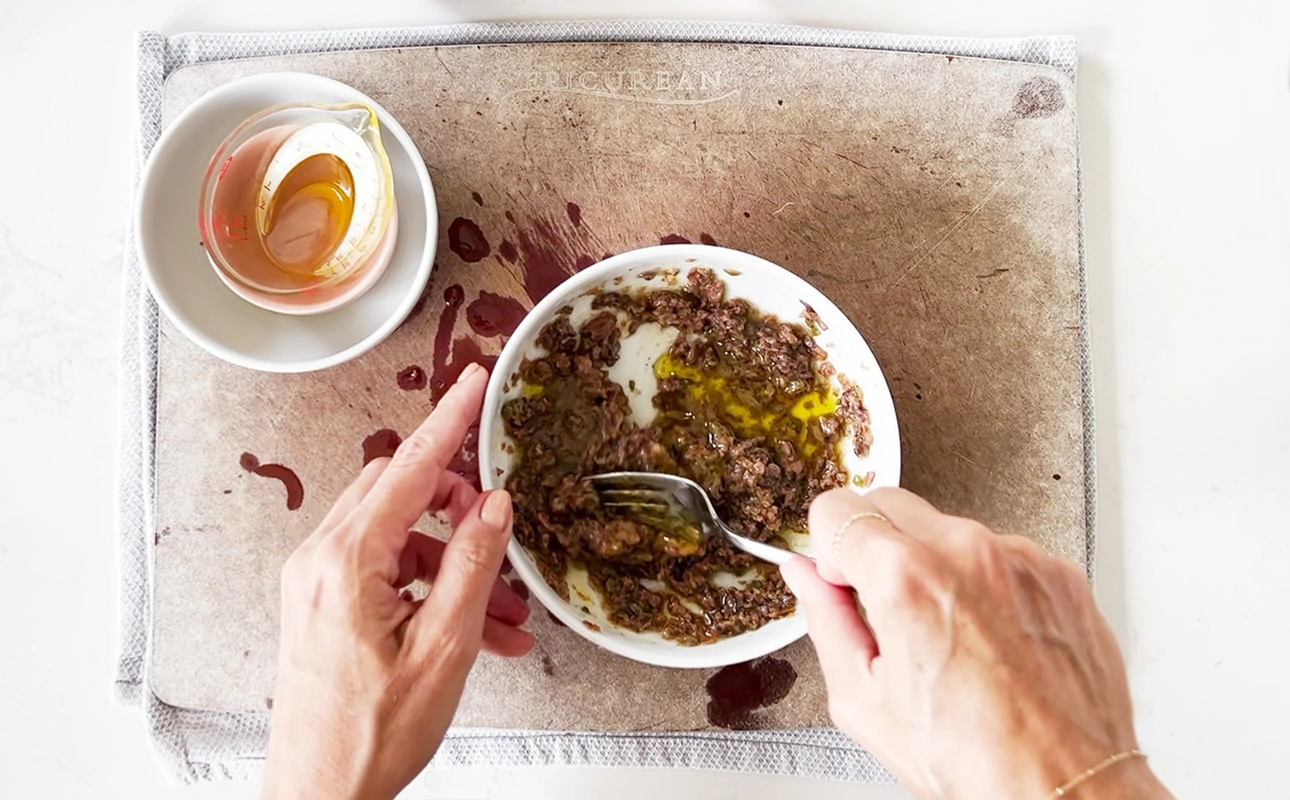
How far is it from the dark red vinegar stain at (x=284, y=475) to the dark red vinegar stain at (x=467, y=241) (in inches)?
15.3

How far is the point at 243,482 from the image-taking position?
1.25m

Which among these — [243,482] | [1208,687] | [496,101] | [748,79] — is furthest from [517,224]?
[1208,687]

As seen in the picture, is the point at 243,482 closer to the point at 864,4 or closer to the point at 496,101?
the point at 496,101

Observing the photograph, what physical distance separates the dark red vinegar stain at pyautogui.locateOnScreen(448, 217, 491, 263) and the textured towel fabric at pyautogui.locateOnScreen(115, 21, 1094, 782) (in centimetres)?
27

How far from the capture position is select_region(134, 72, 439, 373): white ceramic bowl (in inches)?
45.8

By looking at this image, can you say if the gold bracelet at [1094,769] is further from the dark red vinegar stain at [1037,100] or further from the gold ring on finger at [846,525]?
the dark red vinegar stain at [1037,100]

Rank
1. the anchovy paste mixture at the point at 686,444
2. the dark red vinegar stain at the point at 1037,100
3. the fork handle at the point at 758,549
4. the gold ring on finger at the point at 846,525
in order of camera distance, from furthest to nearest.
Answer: the dark red vinegar stain at the point at 1037,100 → the anchovy paste mixture at the point at 686,444 → the fork handle at the point at 758,549 → the gold ring on finger at the point at 846,525

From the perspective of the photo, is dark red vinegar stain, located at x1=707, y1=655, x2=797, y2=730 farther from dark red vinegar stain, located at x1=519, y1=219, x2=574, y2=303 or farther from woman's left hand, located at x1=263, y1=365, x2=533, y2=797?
dark red vinegar stain, located at x1=519, y1=219, x2=574, y2=303

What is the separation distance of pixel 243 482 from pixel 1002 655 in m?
0.99

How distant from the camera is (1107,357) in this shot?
1.35 meters

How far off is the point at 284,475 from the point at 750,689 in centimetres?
71

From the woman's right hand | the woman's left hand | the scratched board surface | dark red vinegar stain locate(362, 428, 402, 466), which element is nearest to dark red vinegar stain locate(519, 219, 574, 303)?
the scratched board surface

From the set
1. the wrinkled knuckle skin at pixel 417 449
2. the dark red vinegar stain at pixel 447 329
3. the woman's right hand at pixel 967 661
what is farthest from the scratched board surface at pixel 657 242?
the woman's right hand at pixel 967 661

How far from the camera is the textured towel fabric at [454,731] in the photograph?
4.11 ft
